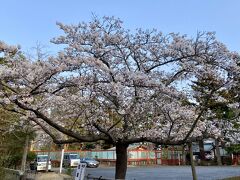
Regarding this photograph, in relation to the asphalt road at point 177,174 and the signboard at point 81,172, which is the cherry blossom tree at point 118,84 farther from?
the asphalt road at point 177,174

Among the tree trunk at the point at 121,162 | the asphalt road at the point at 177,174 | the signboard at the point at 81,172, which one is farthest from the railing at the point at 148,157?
the signboard at the point at 81,172

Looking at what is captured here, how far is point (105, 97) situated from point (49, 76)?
1.56 m

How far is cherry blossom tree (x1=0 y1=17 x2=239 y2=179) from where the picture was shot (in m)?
7.75

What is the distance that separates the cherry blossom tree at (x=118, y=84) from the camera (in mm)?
7754

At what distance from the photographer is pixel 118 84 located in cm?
748

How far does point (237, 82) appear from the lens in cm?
780

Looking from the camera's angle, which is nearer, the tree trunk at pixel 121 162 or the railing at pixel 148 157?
the tree trunk at pixel 121 162

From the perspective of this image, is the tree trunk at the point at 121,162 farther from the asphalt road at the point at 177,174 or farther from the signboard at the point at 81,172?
the asphalt road at the point at 177,174

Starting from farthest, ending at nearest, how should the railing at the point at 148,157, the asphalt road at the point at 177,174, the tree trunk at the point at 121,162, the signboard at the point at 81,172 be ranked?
the railing at the point at 148,157, the asphalt road at the point at 177,174, the tree trunk at the point at 121,162, the signboard at the point at 81,172

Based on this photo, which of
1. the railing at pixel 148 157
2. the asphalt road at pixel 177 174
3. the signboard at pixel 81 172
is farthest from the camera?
the railing at pixel 148 157

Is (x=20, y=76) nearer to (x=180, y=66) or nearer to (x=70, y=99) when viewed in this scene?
(x=70, y=99)

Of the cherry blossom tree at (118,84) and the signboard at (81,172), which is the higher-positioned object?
the cherry blossom tree at (118,84)

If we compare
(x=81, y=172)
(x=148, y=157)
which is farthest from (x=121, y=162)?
(x=148, y=157)

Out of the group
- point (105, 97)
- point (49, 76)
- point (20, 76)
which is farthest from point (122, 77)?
point (20, 76)
